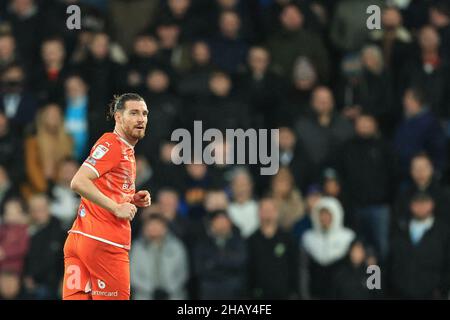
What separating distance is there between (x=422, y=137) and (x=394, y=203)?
935 mm

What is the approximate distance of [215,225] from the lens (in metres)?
15.4

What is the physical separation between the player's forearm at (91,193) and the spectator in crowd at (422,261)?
651 centimetres

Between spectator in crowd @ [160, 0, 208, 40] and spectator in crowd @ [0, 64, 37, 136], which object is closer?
spectator in crowd @ [0, 64, 37, 136]

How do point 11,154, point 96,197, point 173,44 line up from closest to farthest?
point 96,197
point 11,154
point 173,44

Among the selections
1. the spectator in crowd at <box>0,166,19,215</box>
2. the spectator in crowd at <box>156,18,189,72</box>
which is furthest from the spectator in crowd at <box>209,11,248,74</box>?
the spectator in crowd at <box>0,166,19,215</box>

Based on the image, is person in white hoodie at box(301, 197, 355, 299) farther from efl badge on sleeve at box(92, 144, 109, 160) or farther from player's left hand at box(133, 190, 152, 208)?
efl badge on sleeve at box(92, 144, 109, 160)

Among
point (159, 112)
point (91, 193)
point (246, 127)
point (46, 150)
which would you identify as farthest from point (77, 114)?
point (91, 193)

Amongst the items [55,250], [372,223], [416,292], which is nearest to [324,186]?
[372,223]

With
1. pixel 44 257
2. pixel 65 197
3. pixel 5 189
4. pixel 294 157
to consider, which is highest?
pixel 294 157

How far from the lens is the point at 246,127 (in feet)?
53.7

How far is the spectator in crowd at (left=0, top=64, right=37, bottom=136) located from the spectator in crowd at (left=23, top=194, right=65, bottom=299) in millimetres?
1465

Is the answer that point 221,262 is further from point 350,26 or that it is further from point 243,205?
point 350,26

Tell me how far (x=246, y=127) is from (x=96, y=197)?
7002 millimetres

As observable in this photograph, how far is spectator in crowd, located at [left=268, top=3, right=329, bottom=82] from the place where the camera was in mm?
17547
